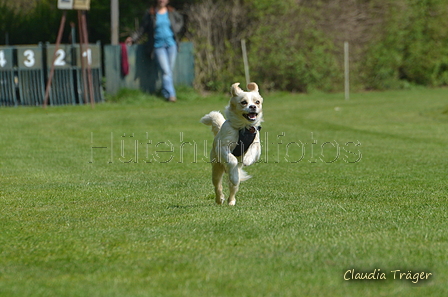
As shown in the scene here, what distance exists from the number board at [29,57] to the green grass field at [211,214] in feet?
18.2

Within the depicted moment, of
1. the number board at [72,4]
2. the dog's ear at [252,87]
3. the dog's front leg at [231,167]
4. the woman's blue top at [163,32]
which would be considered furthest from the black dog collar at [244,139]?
the woman's blue top at [163,32]

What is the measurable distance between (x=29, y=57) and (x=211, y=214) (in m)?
16.9

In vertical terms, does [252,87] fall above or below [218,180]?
above

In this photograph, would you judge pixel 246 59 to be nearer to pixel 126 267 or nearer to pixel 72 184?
pixel 72 184

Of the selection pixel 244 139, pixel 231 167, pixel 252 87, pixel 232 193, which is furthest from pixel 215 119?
pixel 232 193

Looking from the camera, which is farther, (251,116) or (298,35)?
(298,35)

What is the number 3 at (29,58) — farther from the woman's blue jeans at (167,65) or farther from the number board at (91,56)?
the woman's blue jeans at (167,65)

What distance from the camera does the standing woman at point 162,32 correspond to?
23.9 m

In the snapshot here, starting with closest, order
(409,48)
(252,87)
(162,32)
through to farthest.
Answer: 1. (252,87)
2. (162,32)
3. (409,48)

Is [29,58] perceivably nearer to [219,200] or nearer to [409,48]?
[219,200]

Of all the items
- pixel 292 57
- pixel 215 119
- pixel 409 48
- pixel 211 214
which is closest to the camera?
pixel 211 214

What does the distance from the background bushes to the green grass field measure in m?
9.68

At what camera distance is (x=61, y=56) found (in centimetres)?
2311

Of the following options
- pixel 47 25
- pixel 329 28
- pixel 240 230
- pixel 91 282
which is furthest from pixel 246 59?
pixel 91 282
